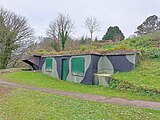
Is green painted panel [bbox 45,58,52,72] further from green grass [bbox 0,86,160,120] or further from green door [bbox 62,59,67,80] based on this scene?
green grass [bbox 0,86,160,120]

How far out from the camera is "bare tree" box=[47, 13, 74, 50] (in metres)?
31.3

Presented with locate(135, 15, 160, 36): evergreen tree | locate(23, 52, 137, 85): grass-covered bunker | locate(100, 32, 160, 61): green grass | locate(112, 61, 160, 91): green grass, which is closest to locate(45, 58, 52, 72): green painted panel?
locate(23, 52, 137, 85): grass-covered bunker

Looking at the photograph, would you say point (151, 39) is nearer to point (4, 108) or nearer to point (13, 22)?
point (4, 108)

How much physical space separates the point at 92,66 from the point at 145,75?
3.87 metres

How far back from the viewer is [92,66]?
48.9ft

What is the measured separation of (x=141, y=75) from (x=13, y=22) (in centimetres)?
2299

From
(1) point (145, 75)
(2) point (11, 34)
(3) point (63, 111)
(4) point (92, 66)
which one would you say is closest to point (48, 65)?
(4) point (92, 66)

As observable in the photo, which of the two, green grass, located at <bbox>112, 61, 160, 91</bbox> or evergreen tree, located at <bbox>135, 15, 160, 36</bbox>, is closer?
green grass, located at <bbox>112, 61, 160, 91</bbox>

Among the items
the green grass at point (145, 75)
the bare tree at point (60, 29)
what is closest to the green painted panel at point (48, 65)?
the green grass at point (145, 75)

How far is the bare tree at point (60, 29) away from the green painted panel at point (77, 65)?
14.3 metres

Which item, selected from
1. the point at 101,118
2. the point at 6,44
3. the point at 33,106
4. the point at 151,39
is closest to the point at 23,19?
the point at 6,44

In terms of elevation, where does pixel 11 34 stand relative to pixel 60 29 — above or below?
below

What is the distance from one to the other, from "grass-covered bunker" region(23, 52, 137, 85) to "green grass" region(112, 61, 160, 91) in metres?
0.68

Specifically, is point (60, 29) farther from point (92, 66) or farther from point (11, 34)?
point (92, 66)
